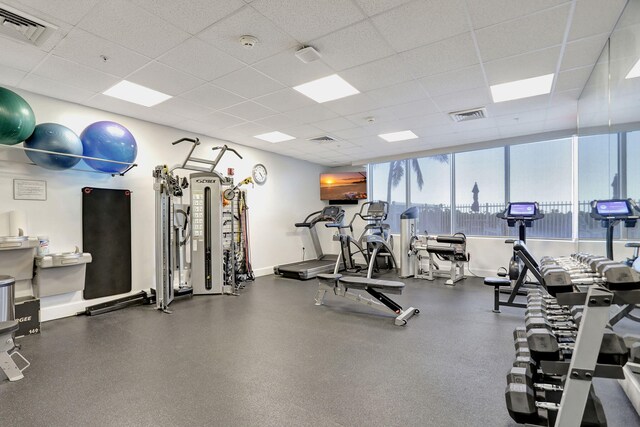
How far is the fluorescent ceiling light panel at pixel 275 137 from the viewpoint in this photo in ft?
20.0

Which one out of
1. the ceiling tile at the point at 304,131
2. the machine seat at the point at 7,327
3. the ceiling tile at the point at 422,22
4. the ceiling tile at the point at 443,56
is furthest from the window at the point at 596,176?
the machine seat at the point at 7,327

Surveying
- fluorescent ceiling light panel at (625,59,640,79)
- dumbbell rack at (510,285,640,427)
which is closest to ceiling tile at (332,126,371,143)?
fluorescent ceiling light panel at (625,59,640,79)

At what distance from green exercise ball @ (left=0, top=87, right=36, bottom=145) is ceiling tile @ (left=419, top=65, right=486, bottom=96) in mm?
4390

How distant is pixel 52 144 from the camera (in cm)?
368

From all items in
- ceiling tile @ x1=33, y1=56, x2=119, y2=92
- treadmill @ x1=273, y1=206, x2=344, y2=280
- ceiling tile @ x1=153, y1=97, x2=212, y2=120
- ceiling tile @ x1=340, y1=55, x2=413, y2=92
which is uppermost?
ceiling tile @ x1=340, y1=55, x2=413, y2=92

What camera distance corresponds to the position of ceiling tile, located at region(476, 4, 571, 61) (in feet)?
8.47

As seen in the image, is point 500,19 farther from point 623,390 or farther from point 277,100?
point 623,390

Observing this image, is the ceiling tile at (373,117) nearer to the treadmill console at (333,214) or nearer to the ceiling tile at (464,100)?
the ceiling tile at (464,100)

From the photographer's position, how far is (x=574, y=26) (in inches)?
106

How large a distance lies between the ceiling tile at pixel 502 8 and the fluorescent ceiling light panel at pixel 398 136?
3355 millimetres

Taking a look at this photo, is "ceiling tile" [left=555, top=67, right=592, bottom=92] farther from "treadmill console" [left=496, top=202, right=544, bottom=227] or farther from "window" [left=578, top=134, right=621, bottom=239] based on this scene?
"treadmill console" [left=496, top=202, right=544, bottom=227]

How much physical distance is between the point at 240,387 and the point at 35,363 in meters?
2.04

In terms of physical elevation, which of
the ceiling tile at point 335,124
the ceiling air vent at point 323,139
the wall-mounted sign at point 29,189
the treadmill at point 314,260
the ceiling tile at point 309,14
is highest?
the ceiling tile at point 309,14

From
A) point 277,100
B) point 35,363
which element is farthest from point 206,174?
point 35,363
